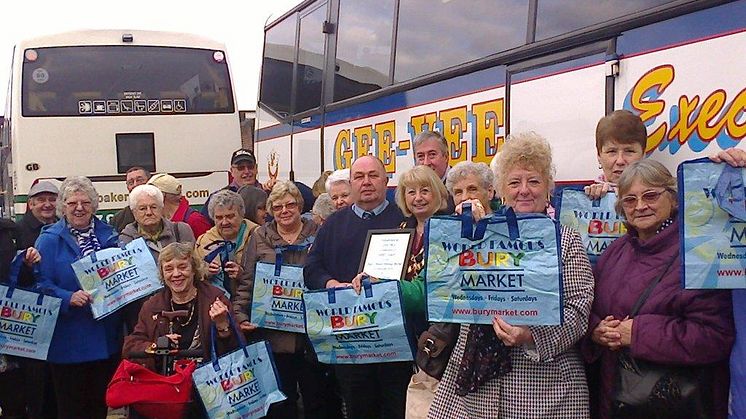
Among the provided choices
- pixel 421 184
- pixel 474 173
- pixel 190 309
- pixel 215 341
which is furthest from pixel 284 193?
pixel 474 173

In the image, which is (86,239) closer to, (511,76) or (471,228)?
(511,76)

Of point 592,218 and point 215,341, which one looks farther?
point 215,341

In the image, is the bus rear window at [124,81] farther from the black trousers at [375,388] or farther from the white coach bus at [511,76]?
the black trousers at [375,388]

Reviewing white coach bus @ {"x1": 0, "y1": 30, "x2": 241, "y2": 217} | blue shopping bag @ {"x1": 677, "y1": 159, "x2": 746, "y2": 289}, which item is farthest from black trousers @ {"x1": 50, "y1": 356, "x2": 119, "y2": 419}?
white coach bus @ {"x1": 0, "y1": 30, "x2": 241, "y2": 217}

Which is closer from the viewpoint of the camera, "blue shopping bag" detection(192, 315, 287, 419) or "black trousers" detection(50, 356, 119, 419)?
Result: "blue shopping bag" detection(192, 315, 287, 419)

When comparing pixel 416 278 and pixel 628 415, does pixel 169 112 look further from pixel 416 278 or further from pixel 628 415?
pixel 628 415

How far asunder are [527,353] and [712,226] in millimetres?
772

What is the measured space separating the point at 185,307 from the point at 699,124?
2.94 metres

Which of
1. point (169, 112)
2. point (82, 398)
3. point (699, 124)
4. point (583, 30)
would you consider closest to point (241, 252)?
point (82, 398)

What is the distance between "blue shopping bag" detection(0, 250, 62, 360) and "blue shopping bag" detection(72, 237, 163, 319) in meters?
0.21

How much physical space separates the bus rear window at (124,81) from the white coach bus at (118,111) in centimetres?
1

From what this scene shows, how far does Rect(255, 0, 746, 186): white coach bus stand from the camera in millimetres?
3684

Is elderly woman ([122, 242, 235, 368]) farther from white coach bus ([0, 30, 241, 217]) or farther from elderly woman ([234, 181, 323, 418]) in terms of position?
white coach bus ([0, 30, 241, 217])

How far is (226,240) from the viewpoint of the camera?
540 centimetres
